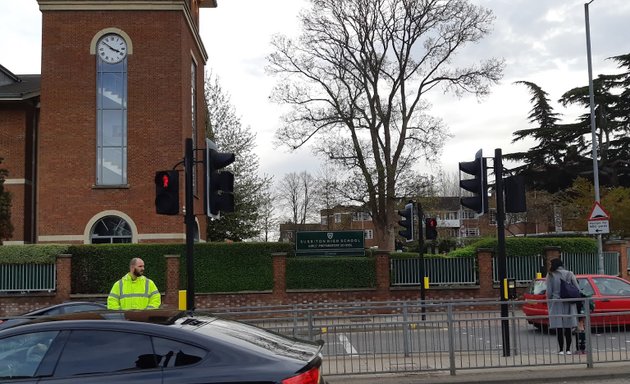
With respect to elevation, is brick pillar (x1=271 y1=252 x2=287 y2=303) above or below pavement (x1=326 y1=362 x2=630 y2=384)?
above

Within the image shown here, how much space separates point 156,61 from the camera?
2769 centimetres

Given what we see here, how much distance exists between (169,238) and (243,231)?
48.3 ft

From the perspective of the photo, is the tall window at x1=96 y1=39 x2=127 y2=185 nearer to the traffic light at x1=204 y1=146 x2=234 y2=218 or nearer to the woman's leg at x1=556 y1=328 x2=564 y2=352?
the traffic light at x1=204 y1=146 x2=234 y2=218

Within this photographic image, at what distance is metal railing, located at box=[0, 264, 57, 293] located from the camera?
850 inches

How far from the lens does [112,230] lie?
88.4 feet

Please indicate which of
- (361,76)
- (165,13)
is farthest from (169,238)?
(361,76)

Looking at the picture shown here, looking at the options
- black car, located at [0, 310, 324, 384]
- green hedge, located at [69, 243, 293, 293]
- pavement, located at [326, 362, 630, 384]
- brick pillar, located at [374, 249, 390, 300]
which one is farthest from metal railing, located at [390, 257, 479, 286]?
black car, located at [0, 310, 324, 384]

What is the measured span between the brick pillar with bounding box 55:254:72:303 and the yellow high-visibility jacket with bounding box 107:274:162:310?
13.7 metres

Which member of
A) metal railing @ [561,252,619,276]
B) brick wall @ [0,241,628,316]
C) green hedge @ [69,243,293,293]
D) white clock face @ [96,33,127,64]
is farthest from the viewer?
white clock face @ [96,33,127,64]

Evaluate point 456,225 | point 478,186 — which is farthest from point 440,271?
point 456,225

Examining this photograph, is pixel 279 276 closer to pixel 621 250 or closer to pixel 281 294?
pixel 281 294

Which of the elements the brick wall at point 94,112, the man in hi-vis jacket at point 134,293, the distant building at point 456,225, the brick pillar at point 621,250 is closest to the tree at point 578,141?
the distant building at point 456,225

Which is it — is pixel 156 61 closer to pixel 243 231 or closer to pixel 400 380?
pixel 243 231

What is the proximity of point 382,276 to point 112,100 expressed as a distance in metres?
13.8
